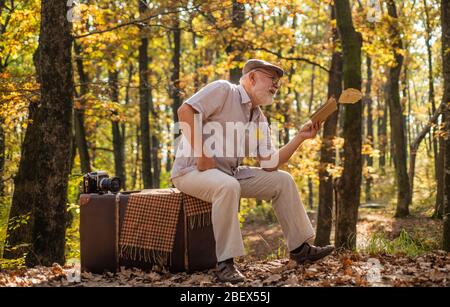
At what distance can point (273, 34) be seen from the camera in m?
12.4

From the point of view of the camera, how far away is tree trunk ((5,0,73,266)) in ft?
20.4

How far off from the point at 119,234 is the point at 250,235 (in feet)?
36.1

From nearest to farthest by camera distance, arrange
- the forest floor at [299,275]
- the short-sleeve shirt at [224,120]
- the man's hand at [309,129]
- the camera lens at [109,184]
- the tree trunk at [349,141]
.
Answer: the forest floor at [299,275]
the short-sleeve shirt at [224,120]
the man's hand at [309,129]
the camera lens at [109,184]
the tree trunk at [349,141]

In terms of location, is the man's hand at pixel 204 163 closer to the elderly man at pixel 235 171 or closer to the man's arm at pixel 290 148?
the elderly man at pixel 235 171

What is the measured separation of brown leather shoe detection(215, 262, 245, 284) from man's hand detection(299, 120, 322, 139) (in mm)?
1344

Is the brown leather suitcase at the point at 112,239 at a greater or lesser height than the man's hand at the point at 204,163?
lesser

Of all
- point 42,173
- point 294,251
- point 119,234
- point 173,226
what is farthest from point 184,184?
point 42,173

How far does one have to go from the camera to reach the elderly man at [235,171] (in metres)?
4.45

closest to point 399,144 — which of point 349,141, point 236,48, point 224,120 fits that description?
point 236,48

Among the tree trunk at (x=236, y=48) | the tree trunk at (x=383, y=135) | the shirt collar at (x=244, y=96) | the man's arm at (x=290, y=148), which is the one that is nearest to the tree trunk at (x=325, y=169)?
the tree trunk at (x=236, y=48)

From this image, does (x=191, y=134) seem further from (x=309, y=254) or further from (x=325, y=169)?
(x=325, y=169)

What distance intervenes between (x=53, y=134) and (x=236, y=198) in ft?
9.30

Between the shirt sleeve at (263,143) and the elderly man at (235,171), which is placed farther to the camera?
the shirt sleeve at (263,143)
